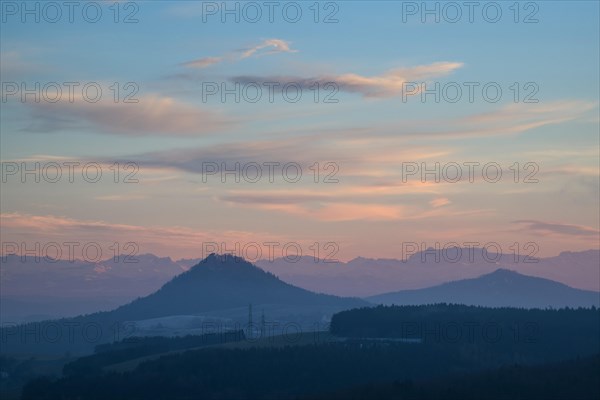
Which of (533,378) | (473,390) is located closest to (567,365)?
(533,378)

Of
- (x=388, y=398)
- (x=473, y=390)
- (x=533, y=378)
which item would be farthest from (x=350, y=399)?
(x=533, y=378)

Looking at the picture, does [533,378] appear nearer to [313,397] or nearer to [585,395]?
[585,395]

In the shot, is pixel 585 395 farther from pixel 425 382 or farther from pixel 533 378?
pixel 425 382

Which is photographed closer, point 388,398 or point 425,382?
point 388,398

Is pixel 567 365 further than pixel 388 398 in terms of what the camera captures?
Yes

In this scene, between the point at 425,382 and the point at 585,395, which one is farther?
the point at 425,382

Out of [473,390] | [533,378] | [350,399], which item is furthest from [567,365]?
[350,399]

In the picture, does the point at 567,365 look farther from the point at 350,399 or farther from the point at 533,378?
the point at 350,399
